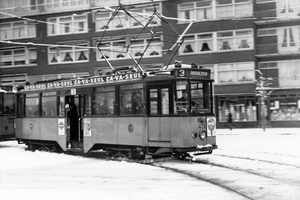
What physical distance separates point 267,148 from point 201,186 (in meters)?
9.14

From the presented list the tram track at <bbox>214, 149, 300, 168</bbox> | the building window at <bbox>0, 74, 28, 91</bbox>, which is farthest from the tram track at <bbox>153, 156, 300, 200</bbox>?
the building window at <bbox>0, 74, 28, 91</bbox>

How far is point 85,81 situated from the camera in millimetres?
16359

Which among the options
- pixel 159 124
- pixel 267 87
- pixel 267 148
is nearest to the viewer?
pixel 159 124

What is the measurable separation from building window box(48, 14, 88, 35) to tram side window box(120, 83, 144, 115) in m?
24.4

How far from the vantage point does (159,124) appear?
1374 centimetres

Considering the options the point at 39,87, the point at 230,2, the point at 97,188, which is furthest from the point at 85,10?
the point at 97,188

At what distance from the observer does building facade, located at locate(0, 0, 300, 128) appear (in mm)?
34500

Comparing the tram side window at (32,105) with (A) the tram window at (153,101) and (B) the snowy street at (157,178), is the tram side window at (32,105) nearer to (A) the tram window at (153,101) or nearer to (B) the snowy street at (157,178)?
(B) the snowy street at (157,178)

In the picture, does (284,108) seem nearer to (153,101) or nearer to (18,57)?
(153,101)

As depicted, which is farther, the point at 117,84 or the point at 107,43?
the point at 107,43

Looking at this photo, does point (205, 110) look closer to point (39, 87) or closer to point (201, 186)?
point (201, 186)

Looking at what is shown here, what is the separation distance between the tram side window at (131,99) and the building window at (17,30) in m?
28.8

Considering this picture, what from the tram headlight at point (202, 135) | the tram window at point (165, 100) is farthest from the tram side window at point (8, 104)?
the tram headlight at point (202, 135)

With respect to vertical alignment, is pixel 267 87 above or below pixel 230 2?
below
